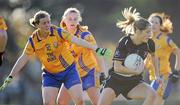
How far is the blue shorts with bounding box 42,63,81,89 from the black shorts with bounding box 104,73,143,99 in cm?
67

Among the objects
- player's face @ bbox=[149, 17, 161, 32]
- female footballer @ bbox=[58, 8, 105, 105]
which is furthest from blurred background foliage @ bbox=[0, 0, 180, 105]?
female footballer @ bbox=[58, 8, 105, 105]

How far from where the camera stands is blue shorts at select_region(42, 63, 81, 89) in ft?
46.2

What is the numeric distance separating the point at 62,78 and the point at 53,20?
1821 cm

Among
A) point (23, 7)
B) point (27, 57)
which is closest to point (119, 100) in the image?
point (23, 7)

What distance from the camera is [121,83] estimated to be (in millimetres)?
13664

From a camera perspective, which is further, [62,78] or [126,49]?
[62,78]

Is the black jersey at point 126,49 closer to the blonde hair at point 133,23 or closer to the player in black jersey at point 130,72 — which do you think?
the player in black jersey at point 130,72

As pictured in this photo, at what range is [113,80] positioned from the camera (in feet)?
44.9

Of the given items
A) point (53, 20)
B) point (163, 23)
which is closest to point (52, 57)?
point (163, 23)

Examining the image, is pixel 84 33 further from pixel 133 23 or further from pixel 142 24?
pixel 142 24

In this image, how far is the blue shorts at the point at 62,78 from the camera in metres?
14.1

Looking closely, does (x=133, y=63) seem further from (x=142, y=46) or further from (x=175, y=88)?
(x=175, y=88)

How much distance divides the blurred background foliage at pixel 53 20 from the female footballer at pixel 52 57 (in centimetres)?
1687

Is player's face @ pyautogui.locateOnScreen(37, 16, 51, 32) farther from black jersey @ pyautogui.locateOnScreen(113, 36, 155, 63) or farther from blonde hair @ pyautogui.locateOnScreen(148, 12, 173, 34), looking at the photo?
blonde hair @ pyautogui.locateOnScreen(148, 12, 173, 34)
